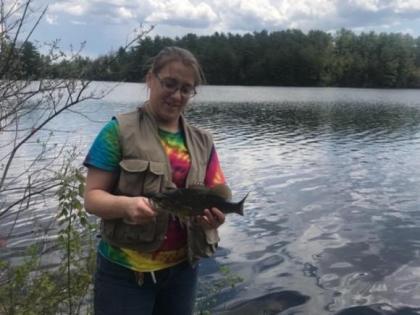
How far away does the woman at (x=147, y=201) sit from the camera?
281cm

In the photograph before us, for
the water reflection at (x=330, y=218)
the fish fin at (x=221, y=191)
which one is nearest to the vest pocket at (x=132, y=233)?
the fish fin at (x=221, y=191)

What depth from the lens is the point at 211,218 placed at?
2.94m

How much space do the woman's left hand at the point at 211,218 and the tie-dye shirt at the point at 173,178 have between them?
152 millimetres

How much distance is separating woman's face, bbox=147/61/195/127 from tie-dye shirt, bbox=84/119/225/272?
131mm

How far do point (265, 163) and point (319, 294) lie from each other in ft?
43.8

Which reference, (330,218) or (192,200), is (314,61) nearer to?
(330,218)

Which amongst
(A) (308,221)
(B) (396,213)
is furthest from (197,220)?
(B) (396,213)

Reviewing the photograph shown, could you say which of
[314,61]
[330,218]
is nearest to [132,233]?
[330,218]

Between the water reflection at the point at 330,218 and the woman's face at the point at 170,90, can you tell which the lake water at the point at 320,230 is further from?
the woman's face at the point at 170,90

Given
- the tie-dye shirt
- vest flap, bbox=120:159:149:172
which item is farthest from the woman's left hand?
vest flap, bbox=120:159:149:172

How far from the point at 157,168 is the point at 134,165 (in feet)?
0.45

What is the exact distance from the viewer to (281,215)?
13820mm

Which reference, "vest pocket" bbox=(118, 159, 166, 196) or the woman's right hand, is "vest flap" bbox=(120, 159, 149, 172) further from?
the woman's right hand

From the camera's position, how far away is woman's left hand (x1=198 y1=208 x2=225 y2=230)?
9.57 feet
